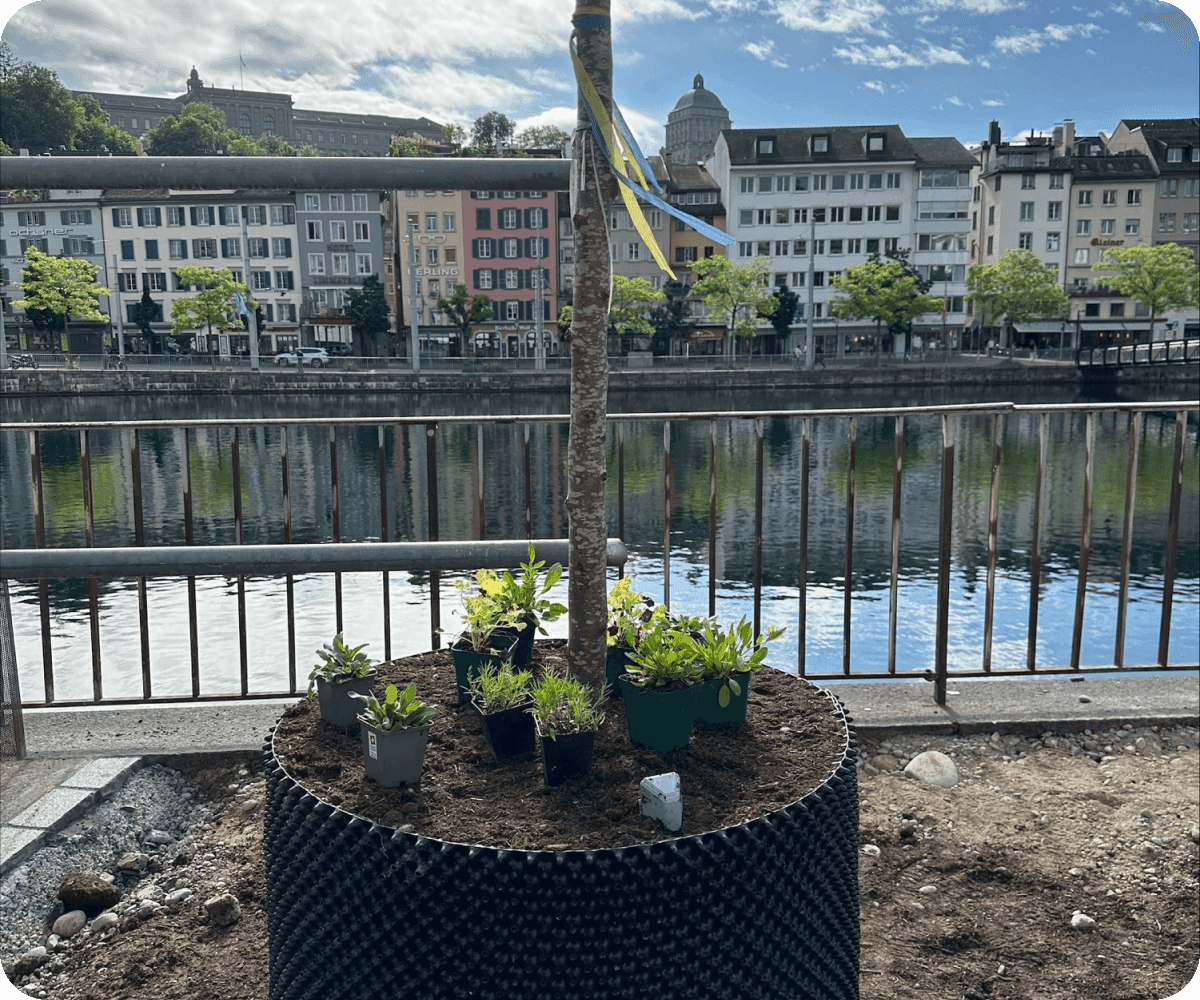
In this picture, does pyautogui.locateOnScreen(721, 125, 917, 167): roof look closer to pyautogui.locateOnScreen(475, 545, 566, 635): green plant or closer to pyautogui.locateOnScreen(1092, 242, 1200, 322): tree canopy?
pyautogui.locateOnScreen(1092, 242, 1200, 322): tree canopy

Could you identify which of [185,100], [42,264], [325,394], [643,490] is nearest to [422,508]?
[643,490]

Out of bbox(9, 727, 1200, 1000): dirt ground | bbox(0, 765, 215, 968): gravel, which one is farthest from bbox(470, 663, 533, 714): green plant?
bbox(0, 765, 215, 968): gravel

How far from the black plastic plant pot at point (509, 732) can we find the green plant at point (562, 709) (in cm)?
4

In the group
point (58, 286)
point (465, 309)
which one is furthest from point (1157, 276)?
point (58, 286)

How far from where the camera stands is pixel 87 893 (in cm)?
251

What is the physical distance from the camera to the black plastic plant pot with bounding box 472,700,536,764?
205cm

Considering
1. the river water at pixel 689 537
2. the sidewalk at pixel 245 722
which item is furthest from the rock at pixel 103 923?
the river water at pixel 689 537

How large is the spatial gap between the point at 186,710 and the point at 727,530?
1283cm

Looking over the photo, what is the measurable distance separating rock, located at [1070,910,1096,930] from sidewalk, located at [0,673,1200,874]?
42.2 inches

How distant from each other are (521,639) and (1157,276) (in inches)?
2845

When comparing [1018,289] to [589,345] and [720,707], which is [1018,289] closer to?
[720,707]

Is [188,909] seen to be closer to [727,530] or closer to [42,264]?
[727,530]

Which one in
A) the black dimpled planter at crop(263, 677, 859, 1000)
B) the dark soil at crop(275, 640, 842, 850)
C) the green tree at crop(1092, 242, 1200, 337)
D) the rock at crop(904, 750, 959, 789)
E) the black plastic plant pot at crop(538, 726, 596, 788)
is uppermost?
the green tree at crop(1092, 242, 1200, 337)

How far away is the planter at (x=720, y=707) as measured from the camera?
2170 mm
